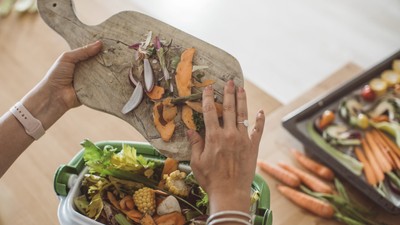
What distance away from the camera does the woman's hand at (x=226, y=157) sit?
0.97 m

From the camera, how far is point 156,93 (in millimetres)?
1164

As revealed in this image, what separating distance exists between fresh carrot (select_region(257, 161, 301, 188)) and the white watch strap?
80cm

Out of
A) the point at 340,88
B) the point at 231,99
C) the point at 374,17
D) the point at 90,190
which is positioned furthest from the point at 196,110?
the point at 374,17

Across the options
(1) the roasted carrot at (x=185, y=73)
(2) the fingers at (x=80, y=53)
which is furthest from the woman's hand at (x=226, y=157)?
(2) the fingers at (x=80, y=53)

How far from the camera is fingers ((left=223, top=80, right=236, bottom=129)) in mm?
1028

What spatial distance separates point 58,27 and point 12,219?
0.61m

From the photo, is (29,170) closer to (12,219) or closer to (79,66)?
(12,219)

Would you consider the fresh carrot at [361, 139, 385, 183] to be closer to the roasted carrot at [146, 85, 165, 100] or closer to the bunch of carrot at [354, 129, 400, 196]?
the bunch of carrot at [354, 129, 400, 196]

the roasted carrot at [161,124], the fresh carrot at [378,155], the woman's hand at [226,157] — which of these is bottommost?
the fresh carrot at [378,155]

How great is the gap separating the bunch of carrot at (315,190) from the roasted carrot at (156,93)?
0.64m

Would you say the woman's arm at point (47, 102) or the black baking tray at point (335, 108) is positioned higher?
the woman's arm at point (47, 102)

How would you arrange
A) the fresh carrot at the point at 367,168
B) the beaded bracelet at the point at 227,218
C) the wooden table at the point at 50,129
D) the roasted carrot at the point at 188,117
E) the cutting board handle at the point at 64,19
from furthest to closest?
the fresh carrot at the point at 367,168, the wooden table at the point at 50,129, the cutting board handle at the point at 64,19, the roasted carrot at the point at 188,117, the beaded bracelet at the point at 227,218

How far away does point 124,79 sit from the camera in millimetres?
1208

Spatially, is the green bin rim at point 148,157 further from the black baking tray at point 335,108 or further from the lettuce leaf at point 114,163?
the black baking tray at point 335,108
